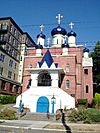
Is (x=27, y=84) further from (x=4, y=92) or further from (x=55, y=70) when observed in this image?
(x=4, y=92)

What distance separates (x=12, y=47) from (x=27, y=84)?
84.4 feet

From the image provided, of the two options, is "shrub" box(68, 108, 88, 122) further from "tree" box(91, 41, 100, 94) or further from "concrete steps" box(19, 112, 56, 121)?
"tree" box(91, 41, 100, 94)

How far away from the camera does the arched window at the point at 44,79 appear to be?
113 feet

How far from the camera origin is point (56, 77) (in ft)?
106

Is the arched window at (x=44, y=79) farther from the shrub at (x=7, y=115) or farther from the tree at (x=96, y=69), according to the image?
the tree at (x=96, y=69)

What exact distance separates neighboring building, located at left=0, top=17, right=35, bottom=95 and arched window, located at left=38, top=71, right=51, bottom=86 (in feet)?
54.8

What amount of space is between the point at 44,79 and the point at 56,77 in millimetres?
3216

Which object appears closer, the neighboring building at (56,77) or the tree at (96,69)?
the neighboring building at (56,77)

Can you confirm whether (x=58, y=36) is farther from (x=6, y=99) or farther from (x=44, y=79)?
(x=6, y=99)

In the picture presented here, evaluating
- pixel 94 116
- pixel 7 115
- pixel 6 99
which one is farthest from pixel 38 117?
pixel 6 99

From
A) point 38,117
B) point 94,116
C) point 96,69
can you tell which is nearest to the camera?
point 94,116

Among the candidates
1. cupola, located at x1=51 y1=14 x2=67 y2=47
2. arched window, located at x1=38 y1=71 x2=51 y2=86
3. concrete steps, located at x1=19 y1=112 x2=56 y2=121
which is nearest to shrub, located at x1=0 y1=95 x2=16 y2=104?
arched window, located at x1=38 y1=71 x2=51 y2=86

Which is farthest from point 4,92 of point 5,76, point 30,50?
point 30,50

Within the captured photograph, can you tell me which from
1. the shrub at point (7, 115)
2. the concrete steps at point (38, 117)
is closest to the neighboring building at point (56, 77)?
the concrete steps at point (38, 117)
